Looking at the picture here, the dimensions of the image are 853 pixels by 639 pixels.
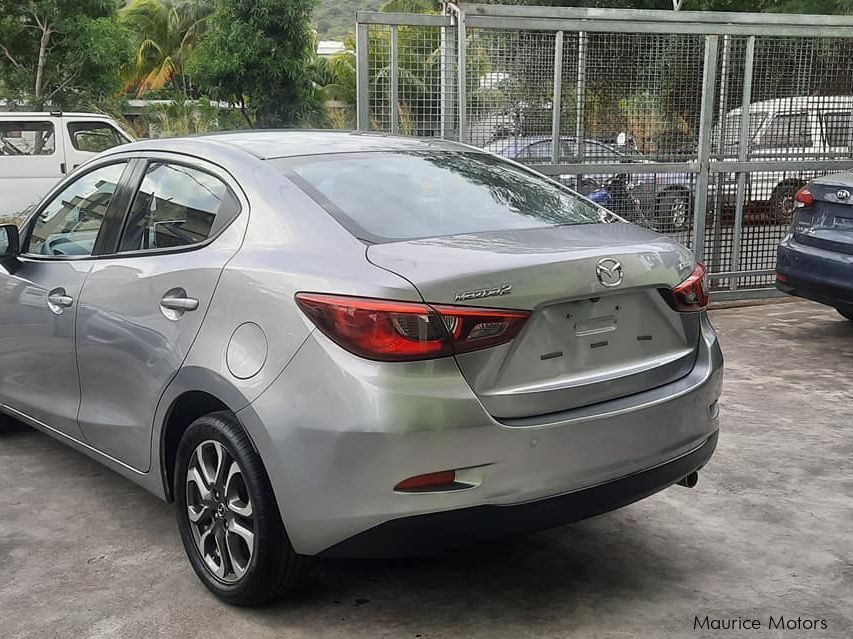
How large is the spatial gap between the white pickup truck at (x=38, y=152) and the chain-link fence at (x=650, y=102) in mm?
8417

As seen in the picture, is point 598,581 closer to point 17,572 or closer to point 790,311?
point 17,572

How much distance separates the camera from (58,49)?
19.1 meters

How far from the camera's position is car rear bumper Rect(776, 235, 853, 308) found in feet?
22.0

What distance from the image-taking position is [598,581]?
135 inches

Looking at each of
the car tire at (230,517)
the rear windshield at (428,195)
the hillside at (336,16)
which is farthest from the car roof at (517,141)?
the hillside at (336,16)

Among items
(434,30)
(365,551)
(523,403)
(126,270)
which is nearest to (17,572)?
(126,270)

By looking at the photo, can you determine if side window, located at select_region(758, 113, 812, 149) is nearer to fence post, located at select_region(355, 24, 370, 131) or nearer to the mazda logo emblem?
fence post, located at select_region(355, 24, 370, 131)

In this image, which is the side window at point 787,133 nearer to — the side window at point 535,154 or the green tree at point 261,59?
the side window at point 535,154

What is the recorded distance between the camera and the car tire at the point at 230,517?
301cm

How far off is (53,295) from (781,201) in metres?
6.90

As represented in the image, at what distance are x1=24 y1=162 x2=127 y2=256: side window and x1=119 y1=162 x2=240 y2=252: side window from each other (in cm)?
28

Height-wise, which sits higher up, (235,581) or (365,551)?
(365,551)

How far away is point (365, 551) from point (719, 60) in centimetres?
708

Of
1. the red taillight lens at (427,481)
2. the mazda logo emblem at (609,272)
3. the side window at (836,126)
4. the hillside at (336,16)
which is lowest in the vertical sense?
the red taillight lens at (427,481)
